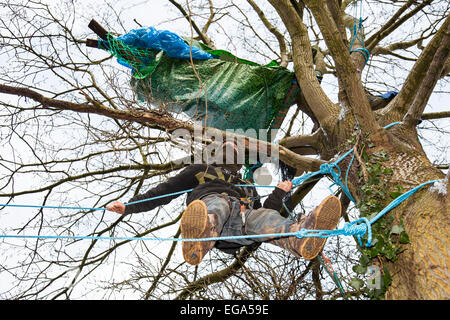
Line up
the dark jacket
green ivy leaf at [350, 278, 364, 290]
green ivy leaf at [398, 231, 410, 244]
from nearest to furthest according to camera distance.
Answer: green ivy leaf at [398, 231, 410, 244] < green ivy leaf at [350, 278, 364, 290] < the dark jacket

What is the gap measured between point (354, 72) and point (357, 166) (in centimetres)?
68

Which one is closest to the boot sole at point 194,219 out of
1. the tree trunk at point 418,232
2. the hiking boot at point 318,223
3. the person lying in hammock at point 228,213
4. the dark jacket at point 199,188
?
the person lying in hammock at point 228,213

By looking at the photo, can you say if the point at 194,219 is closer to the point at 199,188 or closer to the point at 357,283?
the point at 199,188

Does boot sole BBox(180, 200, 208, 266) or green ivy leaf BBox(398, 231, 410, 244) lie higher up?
boot sole BBox(180, 200, 208, 266)

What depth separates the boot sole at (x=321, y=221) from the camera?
2.06m

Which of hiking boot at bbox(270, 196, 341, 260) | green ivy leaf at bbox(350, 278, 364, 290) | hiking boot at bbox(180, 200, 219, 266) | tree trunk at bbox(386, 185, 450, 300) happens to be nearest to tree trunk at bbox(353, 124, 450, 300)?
tree trunk at bbox(386, 185, 450, 300)

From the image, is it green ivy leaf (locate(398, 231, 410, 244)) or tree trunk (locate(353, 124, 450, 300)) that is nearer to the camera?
tree trunk (locate(353, 124, 450, 300))

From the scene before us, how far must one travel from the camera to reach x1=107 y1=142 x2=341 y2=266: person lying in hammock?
210 cm

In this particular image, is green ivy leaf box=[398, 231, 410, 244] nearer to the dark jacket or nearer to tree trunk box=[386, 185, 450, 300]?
tree trunk box=[386, 185, 450, 300]

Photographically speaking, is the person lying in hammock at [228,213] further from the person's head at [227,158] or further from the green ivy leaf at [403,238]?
the green ivy leaf at [403,238]

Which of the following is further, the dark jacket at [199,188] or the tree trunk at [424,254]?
the dark jacket at [199,188]

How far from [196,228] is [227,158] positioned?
101 centimetres

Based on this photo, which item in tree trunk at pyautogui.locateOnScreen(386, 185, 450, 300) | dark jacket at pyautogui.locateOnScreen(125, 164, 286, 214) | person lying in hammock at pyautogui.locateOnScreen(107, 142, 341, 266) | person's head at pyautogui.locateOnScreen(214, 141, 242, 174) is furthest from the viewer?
person's head at pyautogui.locateOnScreen(214, 141, 242, 174)
